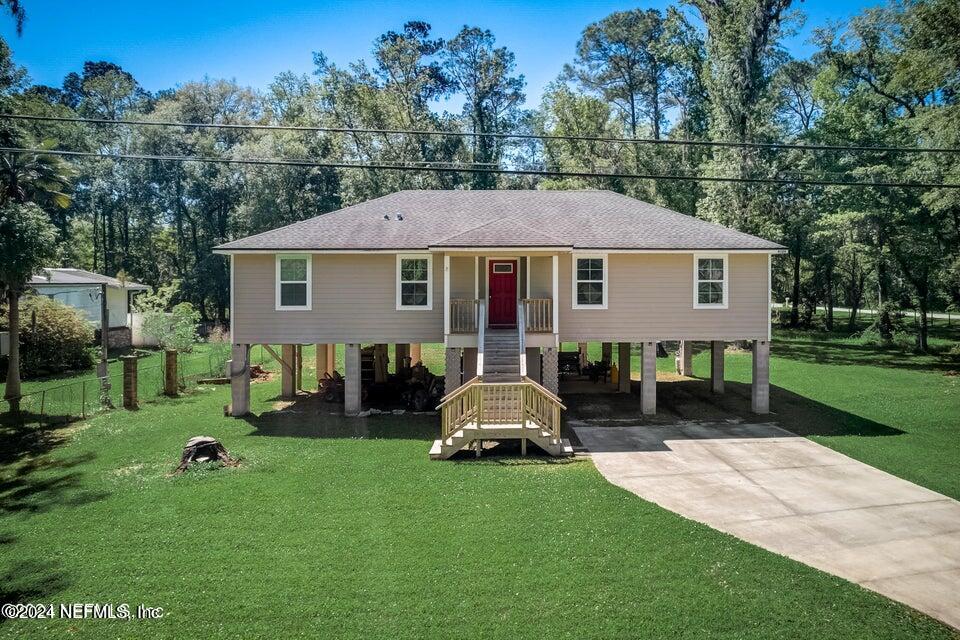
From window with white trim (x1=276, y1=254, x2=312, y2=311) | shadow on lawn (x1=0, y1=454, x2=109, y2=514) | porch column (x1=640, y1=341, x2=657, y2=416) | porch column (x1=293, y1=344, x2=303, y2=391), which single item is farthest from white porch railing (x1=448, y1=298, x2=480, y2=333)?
shadow on lawn (x1=0, y1=454, x2=109, y2=514)

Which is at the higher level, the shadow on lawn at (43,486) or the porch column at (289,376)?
the porch column at (289,376)

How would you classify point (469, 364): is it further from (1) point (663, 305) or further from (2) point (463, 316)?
(1) point (663, 305)

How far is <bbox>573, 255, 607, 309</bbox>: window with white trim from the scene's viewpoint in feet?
50.6

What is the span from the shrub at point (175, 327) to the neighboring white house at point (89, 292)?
3133 millimetres

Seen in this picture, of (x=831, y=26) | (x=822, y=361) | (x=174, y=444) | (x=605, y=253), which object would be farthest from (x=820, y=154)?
(x=174, y=444)

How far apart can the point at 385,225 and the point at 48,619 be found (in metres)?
12.5

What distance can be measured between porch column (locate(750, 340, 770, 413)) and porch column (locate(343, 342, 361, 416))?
450 inches

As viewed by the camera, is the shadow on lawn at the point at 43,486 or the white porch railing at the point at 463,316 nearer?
the shadow on lawn at the point at 43,486

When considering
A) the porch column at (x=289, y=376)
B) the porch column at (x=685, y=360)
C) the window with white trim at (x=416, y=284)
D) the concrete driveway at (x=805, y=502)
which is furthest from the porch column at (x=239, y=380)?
the porch column at (x=685, y=360)

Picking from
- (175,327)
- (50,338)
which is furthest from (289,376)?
(50,338)

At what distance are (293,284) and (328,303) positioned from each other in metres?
1.13

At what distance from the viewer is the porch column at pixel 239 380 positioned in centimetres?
1489

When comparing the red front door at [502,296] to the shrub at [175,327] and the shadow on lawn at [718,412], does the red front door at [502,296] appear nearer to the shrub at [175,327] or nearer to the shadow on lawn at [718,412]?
the shadow on lawn at [718,412]

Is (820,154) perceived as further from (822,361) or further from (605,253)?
(605,253)
